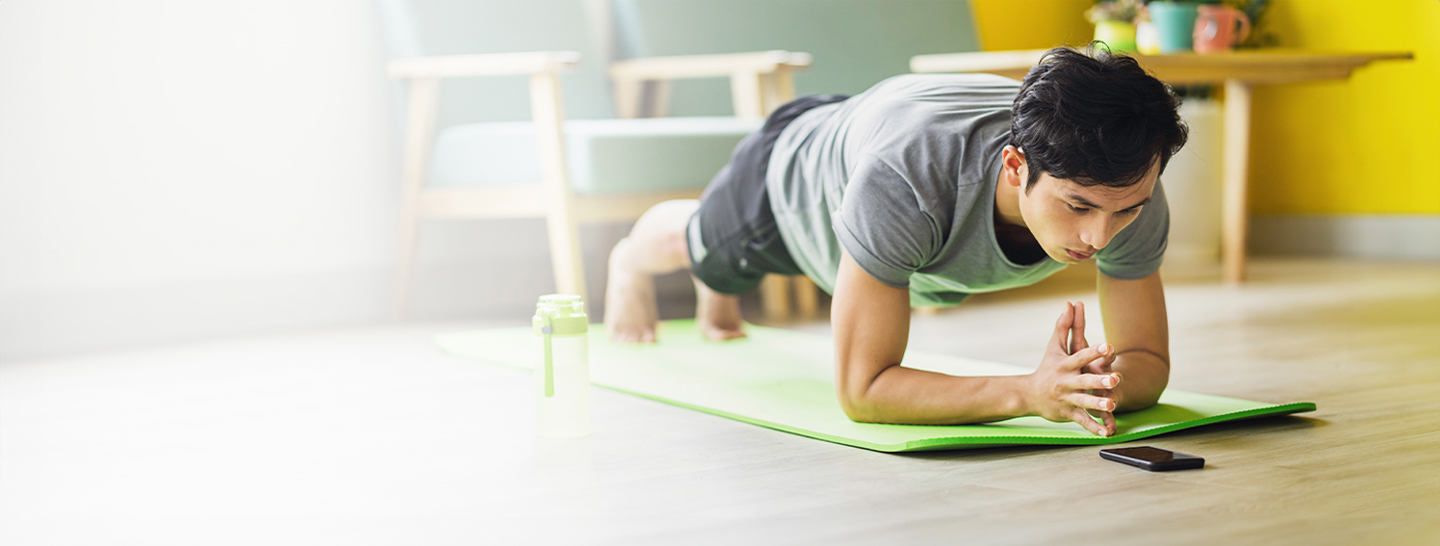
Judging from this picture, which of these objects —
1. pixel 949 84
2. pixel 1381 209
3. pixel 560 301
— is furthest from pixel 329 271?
pixel 1381 209

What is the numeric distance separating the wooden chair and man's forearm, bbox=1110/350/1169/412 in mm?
1214

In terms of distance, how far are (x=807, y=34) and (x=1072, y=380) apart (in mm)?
2167

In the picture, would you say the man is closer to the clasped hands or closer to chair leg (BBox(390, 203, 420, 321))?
the clasped hands

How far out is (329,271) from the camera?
9.65ft

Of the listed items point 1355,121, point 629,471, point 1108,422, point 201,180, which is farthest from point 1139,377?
point 1355,121

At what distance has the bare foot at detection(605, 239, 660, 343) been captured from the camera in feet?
7.31

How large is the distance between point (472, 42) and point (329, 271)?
63 cm

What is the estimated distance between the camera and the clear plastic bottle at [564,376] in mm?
1455

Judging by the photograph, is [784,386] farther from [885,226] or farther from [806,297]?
[806,297]

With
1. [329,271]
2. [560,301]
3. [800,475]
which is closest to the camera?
[800,475]

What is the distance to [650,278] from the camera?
2.26 meters

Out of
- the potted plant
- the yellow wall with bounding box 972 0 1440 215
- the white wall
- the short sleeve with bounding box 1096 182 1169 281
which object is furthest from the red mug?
the white wall

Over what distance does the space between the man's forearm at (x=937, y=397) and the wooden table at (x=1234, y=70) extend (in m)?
1.16

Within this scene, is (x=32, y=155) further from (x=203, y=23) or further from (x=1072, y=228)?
(x=1072, y=228)
